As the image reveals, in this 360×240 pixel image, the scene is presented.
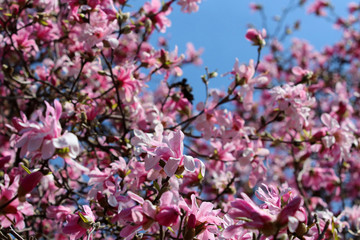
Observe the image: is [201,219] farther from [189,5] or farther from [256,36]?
[189,5]

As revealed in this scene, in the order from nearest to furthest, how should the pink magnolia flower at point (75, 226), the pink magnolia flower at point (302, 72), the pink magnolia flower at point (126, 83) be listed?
the pink magnolia flower at point (75, 226) < the pink magnolia flower at point (126, 83) < the pink magnolia flower at point (302, 72)

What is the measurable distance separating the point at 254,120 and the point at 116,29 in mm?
3742

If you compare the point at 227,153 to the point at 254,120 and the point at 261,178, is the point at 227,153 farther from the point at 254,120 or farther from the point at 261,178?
the point at 254,120

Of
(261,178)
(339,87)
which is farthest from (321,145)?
(339,87)

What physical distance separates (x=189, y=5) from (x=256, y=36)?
49cm

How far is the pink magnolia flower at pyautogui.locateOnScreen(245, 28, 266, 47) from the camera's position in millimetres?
1991

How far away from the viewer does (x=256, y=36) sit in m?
2.00

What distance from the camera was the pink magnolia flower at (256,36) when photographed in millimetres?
1991

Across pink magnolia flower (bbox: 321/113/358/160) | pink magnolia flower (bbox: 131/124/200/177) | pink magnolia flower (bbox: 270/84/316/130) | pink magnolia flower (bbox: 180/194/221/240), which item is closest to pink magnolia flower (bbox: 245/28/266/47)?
pink magnolia flower (bbox: 270/84/316/130)

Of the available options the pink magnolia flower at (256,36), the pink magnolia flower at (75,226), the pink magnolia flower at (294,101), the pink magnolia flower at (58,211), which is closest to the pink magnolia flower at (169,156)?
the pink magnolia flower at (75,226)

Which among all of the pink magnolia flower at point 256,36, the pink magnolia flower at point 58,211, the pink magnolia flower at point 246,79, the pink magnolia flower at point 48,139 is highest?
the pink magnolia flower at point 256,36

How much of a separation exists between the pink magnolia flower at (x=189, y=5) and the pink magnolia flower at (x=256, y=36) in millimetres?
407

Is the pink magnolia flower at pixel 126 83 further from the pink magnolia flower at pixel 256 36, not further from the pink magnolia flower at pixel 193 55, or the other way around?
the pink magnolia flower at pixel 193 55

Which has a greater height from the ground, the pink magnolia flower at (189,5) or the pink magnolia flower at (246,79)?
the pink magnolia flower at (189,5)
